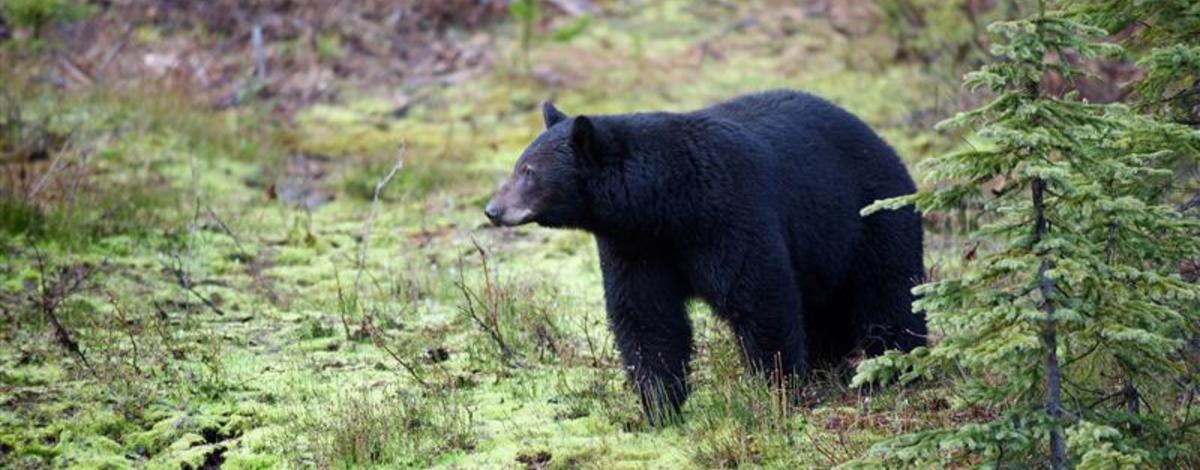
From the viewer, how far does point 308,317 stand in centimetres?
902

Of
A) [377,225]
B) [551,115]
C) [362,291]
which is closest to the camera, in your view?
[551,115]

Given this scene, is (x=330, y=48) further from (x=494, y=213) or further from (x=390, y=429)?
(x=390, y=429)

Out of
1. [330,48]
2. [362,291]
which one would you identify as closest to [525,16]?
[330,48]

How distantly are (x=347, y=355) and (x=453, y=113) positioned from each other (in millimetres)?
7454

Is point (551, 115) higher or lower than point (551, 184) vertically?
higher

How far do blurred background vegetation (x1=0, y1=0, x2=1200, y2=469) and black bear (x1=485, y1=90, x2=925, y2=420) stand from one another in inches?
12.0

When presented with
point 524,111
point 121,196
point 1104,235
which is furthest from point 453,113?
point 1104,235

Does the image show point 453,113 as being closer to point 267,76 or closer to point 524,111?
point 524,111

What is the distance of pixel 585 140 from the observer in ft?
22.5

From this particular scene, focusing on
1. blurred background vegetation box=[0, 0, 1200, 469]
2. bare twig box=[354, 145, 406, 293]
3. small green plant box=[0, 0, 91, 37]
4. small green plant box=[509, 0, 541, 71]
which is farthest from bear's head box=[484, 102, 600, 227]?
small green plant box=[509, 0, 541, 71]

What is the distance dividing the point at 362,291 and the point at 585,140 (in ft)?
11.4

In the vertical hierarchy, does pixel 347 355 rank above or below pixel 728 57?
below

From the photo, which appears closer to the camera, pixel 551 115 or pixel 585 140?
pixel 585 140

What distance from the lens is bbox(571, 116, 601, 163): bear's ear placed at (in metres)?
6.77
